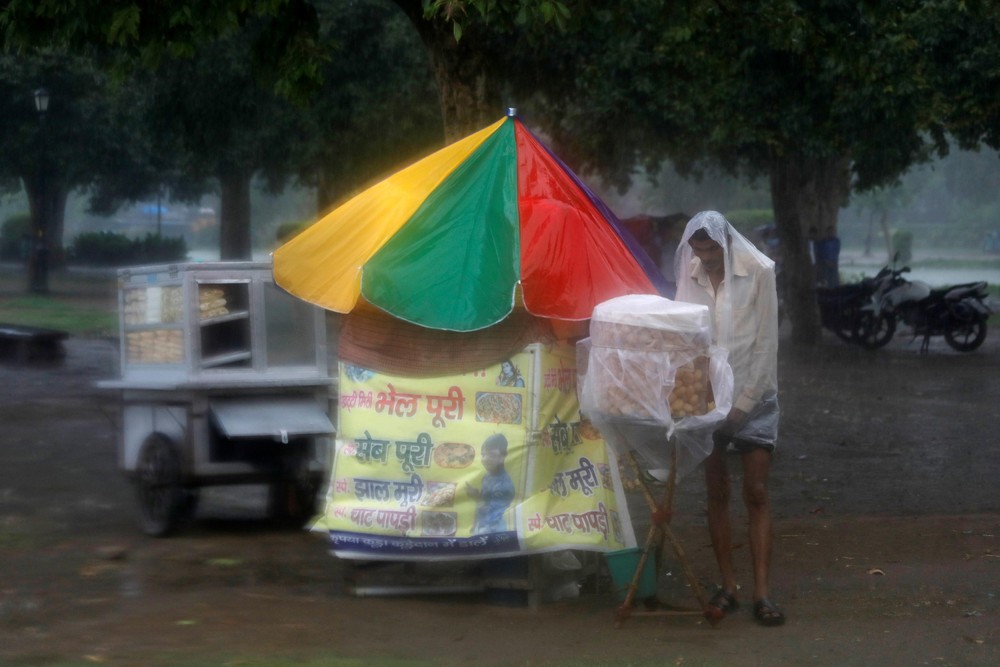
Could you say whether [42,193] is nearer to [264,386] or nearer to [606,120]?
[606,120]

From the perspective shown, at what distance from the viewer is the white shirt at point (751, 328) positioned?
6148 mm

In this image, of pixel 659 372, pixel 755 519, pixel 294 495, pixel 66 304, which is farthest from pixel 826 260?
pixel 659 372

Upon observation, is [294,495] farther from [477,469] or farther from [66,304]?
[66,304]

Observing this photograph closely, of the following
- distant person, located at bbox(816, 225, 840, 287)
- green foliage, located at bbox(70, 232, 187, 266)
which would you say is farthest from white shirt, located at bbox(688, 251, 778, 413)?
green foliage, located at bbox(70, 232, 187, 266)

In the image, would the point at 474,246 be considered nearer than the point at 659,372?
No

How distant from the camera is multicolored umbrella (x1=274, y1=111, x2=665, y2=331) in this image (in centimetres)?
640

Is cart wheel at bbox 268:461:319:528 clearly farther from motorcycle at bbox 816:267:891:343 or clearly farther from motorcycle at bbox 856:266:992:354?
motorcycle at bbox 816:267:891:343

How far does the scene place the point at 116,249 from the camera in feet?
170

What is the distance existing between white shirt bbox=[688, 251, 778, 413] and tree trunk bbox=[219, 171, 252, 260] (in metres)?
29.2

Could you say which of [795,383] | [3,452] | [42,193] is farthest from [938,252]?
[3,452]

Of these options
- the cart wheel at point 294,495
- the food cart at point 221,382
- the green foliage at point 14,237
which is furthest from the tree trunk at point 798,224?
the green foliage at point 14,237

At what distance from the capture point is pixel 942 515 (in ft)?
29.3

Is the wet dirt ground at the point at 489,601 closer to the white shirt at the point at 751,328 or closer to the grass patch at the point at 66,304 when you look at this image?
the white shirt at the point at 751,328

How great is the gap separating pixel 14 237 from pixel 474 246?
5792cm
